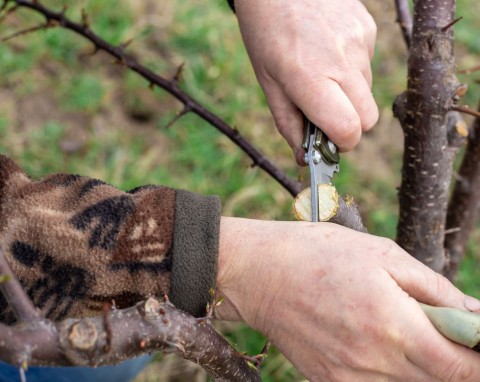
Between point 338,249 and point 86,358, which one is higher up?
point 338,249

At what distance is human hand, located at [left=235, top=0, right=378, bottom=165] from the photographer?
5.64 feet

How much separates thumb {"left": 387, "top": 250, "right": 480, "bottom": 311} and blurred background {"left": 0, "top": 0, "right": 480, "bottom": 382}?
76.9 inches

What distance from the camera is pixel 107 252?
138 cm

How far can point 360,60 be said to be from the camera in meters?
1.85

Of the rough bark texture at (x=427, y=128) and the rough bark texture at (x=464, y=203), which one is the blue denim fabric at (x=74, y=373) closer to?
the rough bark texture at (x=427, y=128)

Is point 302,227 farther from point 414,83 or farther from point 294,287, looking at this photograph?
point 414,83

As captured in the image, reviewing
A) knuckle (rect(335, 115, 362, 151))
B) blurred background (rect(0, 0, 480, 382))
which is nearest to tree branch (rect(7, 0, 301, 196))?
knuckle (rect(335, 115, 362, 151))

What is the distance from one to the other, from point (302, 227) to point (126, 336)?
0.51m

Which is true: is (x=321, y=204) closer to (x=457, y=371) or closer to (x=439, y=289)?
(x=439, y=289)

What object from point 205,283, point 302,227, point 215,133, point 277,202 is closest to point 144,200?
point 205,283

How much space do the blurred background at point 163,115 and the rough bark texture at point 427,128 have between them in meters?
1.44

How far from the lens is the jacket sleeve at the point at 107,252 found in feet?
4.52

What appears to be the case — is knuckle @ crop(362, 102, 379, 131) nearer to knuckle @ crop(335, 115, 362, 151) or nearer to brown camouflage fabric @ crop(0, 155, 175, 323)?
knuckle @ crop(335, 115, 362, 151)

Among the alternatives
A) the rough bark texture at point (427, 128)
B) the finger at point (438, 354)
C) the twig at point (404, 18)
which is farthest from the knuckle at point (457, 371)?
the twig at point (404, 18)
